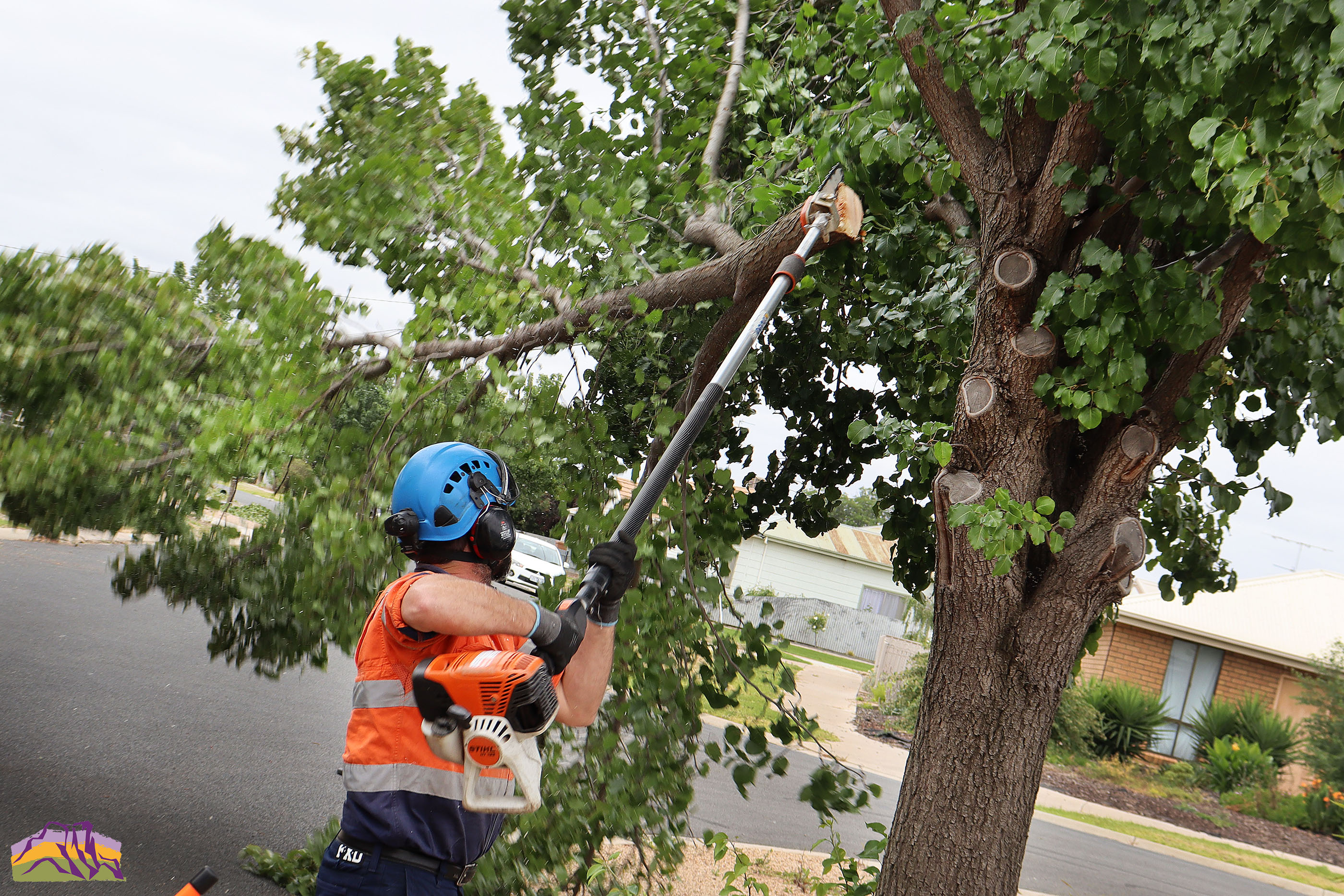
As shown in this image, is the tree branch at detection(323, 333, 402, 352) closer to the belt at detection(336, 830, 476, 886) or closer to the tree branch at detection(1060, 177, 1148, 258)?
the belt at detection(336, 830, 476, 886)

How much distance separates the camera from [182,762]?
680cm

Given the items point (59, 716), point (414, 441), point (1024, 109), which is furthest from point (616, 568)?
point (59, 716)

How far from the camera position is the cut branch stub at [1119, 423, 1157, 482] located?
334cm

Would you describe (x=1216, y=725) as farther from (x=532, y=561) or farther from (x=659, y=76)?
(x=659, y=76)

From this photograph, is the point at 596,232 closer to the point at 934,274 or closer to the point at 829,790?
the point at 934,274

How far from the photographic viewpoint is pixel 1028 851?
9.53 meters

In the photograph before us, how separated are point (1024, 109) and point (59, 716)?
7.82 metres

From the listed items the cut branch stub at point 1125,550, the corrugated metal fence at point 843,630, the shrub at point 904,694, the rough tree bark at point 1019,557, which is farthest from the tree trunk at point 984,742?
the corrugated metal fence at point 843,630

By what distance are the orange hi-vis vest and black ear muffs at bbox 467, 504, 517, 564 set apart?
0.17 meters

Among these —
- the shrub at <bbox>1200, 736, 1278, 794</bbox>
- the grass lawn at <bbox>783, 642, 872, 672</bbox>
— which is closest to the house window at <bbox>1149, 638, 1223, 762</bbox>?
the shrub at <bbox>1200, 736, 1278, 794</bbox>

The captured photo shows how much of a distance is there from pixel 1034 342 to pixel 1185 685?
19.2 metres

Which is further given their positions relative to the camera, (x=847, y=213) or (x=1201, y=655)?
(x=1201, y=655)

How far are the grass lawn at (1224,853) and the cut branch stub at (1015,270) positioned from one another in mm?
10866

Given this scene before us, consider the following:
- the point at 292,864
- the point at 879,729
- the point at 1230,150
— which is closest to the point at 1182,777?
the point at 879,729
